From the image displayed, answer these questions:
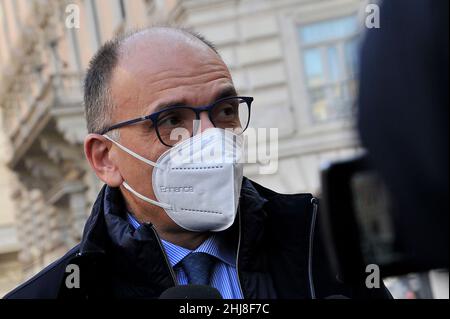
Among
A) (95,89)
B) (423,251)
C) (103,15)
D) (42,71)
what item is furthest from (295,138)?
(423,251)

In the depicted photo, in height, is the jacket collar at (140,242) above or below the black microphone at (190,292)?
above

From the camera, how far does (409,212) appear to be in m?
0.69

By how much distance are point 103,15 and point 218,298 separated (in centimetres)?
423

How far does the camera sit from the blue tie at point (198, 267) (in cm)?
172

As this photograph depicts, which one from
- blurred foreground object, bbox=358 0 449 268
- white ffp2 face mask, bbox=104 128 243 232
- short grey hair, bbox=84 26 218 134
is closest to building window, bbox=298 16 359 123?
short grey hair, bbox=84 26 218 134

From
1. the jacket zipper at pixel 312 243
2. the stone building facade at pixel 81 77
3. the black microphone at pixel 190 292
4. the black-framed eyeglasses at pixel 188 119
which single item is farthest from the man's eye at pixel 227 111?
the stone building facade at pixel 81 77

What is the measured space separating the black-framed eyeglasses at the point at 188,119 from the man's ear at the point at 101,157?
0.11 meters

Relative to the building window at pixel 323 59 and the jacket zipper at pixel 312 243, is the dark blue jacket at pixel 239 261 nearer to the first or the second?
the jacket zipper at pixel 312 243

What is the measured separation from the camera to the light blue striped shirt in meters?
1.71

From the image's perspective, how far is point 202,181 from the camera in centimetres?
182

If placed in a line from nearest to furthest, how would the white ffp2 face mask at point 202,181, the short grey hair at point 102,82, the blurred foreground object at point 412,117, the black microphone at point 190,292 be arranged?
the blurred foreground object at point 412,117, the black microphone at point 190,292, the white ffp2 face mask at point 202,181, the short grey hair at point 102,82

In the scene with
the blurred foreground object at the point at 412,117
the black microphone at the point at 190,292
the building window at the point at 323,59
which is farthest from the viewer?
the building window at the point at 323,59

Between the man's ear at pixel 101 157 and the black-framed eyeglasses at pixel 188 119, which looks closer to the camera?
the black-framed eyeglasses at pixel 188 119

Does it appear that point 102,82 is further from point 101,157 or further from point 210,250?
point 210,250
